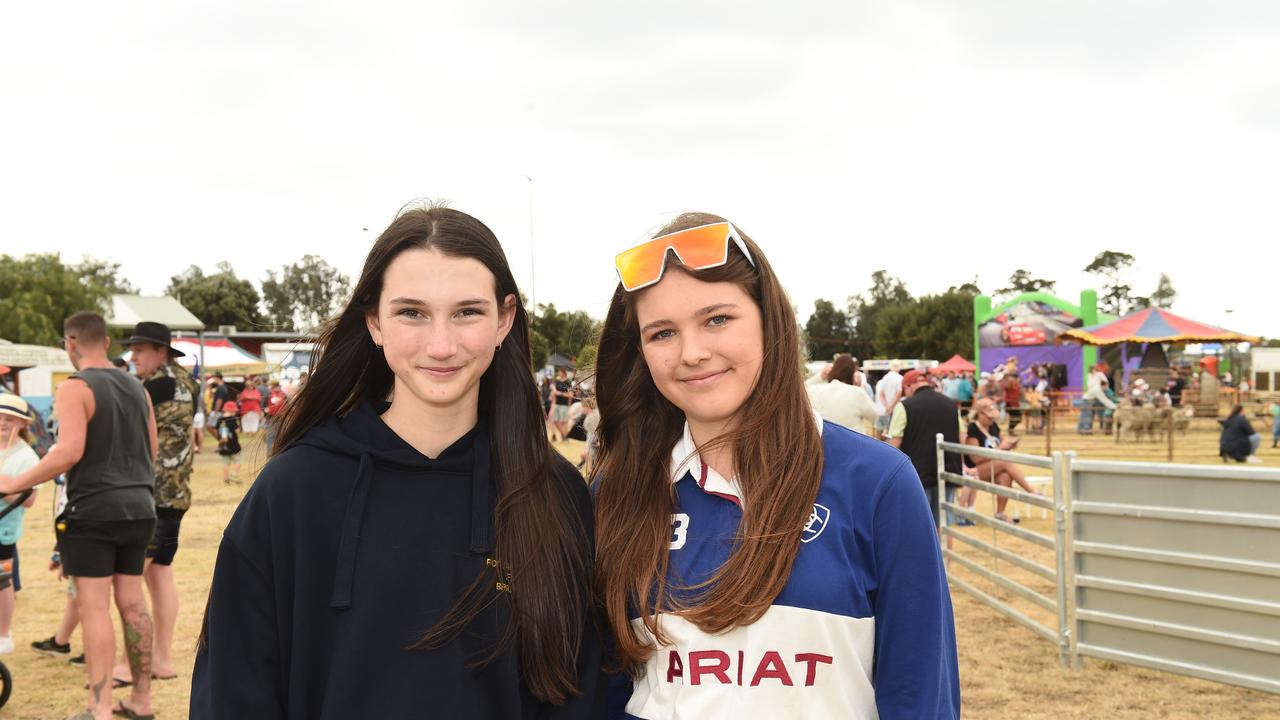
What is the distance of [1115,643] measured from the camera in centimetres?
575

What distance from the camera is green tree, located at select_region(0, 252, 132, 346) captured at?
44.5 metres

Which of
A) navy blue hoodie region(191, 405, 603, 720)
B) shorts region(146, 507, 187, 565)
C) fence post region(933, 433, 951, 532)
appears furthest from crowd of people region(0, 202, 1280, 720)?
fence post region(933, 433, 951, 532)

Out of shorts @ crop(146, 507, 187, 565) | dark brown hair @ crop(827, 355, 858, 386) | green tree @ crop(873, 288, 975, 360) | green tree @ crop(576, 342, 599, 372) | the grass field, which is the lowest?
the grass field

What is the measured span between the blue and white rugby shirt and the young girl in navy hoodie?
0.31 metres

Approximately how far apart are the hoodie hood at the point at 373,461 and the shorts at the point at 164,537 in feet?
13.7

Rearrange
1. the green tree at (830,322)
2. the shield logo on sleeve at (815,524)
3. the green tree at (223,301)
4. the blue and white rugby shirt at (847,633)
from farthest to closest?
the green tree at (830,322), the green tree at (223,301), the shield logo on sleeve at (815,524), the blue and white rugby shirt at (847,633)

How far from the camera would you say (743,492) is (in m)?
2.16

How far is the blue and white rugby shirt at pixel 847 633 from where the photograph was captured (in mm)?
1932

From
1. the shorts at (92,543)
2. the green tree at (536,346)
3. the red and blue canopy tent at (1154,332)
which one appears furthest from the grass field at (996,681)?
the red and blue canopy tent at (1154,332)

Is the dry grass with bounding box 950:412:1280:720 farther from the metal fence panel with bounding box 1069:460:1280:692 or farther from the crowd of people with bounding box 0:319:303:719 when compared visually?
the crowd of people with bounding box 0:319:303:719

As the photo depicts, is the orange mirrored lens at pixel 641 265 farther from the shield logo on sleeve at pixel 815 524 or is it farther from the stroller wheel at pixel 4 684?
the stroller wheel at pixel 4 684

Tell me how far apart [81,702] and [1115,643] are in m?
6.25

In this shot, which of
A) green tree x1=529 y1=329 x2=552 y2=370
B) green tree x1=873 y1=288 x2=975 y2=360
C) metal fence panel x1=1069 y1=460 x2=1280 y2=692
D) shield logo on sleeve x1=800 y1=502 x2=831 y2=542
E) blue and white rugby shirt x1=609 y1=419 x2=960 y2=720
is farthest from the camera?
green tree x1=873 y1=288 x2=975 y2=360

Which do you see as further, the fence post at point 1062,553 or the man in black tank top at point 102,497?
the fence post at point 1062,553
